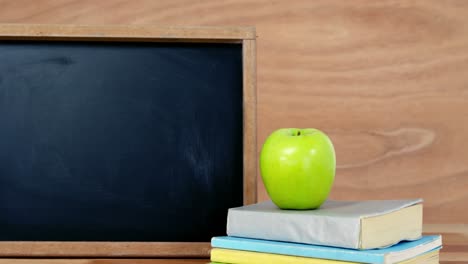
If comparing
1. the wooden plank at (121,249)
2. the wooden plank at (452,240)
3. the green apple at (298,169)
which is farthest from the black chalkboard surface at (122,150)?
the wooden plank at (452,240)

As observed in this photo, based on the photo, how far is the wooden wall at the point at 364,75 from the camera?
1.44 metres

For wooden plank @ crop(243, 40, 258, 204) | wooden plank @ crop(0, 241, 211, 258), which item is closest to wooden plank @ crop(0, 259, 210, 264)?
wooden plank @ crop(0, 241, 211, 258)

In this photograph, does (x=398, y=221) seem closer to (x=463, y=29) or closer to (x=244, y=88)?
(x=244, y=88)

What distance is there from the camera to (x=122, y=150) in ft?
3.64

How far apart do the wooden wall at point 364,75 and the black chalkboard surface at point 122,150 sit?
0.35m

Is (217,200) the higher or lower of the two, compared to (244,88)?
lower

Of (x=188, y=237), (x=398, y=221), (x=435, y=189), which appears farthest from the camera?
(x=435, y=189)

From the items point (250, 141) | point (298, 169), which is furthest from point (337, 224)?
point (250, 141)

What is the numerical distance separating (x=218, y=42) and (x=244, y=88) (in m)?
0.09

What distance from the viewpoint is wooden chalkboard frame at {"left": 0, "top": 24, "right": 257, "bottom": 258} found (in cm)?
109

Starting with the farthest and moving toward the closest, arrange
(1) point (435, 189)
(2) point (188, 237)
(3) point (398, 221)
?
(1) point (435, 189)
(2) point (188, 237)
(3) point (398, 221)

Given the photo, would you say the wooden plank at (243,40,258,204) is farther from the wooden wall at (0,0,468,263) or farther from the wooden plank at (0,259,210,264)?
the wooden wall at (0,0,468,263)

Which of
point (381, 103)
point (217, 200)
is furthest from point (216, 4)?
point (217, 200)

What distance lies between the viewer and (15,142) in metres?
1.11
